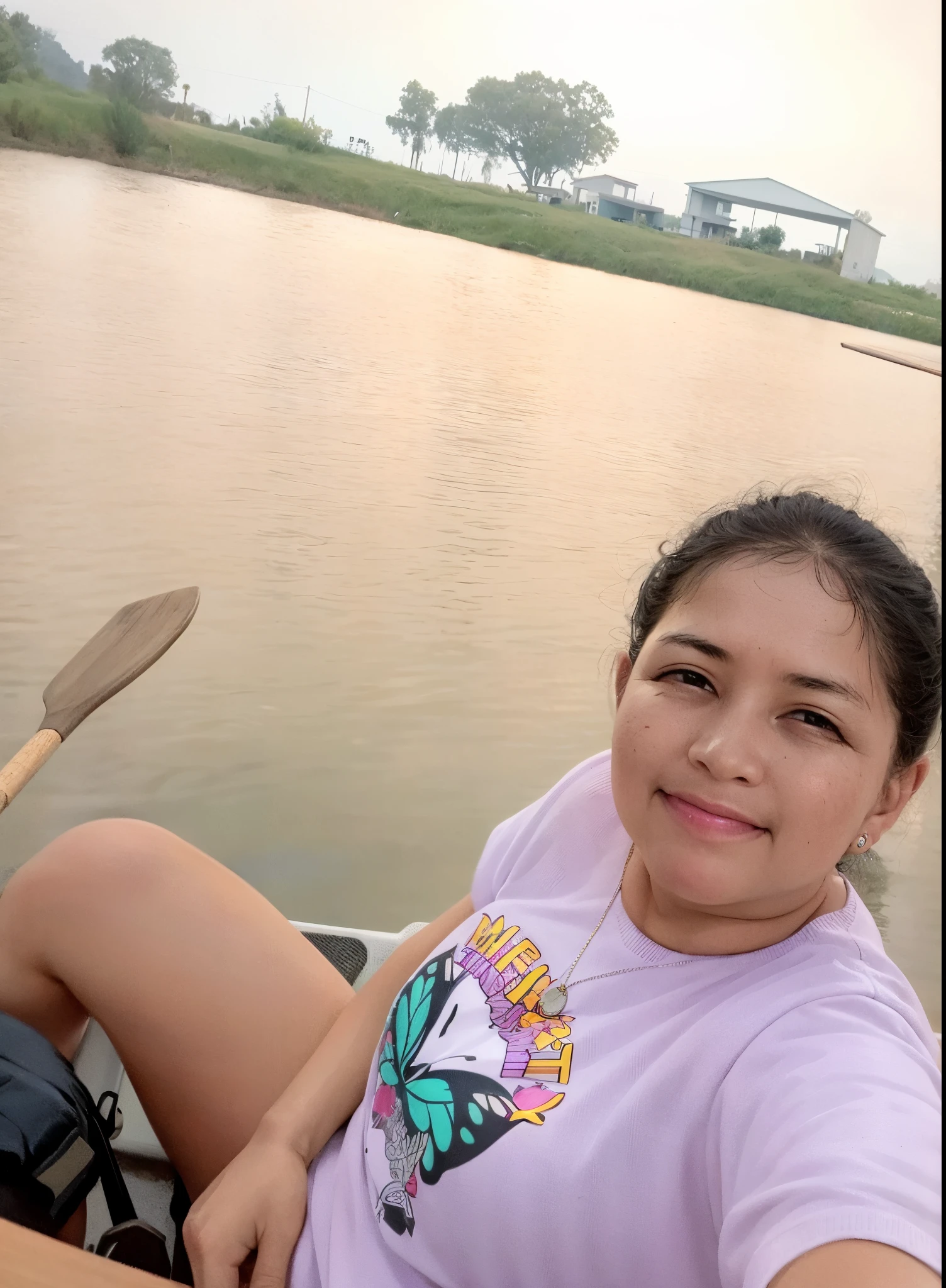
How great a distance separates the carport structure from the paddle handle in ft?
21.4

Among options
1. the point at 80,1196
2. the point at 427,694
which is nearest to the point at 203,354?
the point at 427,694

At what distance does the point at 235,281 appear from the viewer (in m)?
7.62

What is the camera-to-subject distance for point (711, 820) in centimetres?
58

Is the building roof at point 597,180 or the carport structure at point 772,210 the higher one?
the building roof at point 597,180

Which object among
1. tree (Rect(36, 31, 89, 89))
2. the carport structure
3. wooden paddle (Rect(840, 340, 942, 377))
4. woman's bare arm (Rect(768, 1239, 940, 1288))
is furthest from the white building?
woman's bare arm (Rect(768, 1239, 940, 1288))

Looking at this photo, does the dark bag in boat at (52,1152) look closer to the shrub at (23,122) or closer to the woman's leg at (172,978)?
the woman's leg at (172,978)

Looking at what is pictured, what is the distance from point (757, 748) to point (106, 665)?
98cm

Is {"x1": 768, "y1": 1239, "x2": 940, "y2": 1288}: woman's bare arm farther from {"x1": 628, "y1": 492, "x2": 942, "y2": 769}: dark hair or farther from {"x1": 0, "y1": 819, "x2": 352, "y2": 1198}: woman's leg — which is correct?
{"x1": 0, "y1": 819, "x2": 352, "y2": 1198}: woman's leg

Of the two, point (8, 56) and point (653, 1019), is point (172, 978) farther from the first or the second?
point (8, 56)

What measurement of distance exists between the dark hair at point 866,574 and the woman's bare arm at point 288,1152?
336 mm

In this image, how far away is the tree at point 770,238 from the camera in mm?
7477

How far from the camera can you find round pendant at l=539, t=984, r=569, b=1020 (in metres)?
0.62

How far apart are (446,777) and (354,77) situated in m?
9.09

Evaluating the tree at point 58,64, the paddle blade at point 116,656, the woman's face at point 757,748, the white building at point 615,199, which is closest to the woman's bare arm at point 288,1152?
the woman's face at point 757,748
